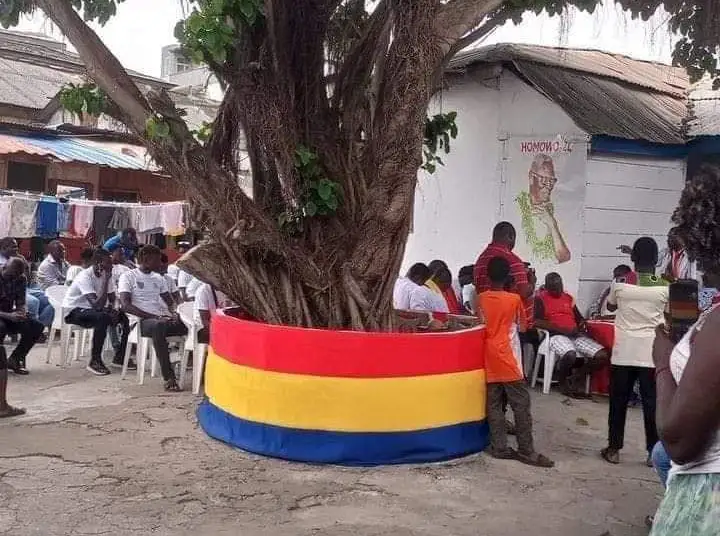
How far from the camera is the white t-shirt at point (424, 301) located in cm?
813

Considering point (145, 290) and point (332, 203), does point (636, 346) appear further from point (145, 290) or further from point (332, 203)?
point (145, 290)

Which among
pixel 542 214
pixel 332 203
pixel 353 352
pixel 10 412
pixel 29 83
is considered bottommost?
pixel 10 412

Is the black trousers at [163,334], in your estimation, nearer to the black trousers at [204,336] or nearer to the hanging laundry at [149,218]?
the black trousers at [204,336]

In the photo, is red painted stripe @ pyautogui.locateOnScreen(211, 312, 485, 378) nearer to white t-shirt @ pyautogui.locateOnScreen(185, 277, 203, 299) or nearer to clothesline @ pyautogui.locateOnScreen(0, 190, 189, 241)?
white t-shirt @ pyautogui.locateOnScreen(185, 277, 203, 299)

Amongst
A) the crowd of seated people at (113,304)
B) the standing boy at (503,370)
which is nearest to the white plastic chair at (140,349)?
the crowd of seated people at (113,304)

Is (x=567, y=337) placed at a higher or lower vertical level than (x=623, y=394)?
higher

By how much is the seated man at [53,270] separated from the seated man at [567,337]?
6189 millimetres

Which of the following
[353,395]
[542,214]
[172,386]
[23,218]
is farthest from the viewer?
[23,218]

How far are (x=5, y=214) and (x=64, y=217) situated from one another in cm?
97

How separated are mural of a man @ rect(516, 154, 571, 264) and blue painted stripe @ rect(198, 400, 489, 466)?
158 inches

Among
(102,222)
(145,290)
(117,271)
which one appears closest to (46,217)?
(102,222)

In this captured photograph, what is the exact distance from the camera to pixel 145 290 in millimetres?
8516

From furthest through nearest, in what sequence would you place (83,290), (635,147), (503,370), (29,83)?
(29,83), (635,147), (83,290), (503,370)

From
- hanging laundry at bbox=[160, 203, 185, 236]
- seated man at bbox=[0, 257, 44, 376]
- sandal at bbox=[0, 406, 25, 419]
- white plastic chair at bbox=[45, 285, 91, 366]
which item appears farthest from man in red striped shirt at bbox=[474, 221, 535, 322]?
hanging laundry at bbox=[160, 203, 185, 236]
